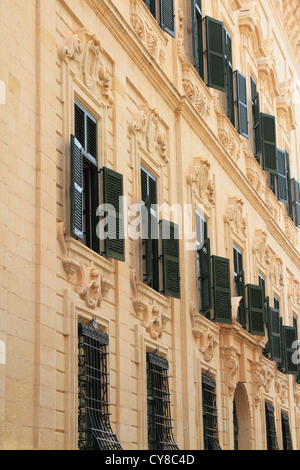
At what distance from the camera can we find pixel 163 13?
17.1 m

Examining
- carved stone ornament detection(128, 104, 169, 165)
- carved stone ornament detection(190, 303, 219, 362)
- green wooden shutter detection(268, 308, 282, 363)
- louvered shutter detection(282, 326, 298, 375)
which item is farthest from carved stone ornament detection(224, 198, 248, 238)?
carved stone ornament detection(128, 104, 169, 165)

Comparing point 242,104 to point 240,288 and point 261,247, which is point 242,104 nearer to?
point 261,247

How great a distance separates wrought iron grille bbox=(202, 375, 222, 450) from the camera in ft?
58.5

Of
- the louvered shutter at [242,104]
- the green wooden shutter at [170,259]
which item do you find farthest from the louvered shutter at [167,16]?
the louvered shutter at [242,104]

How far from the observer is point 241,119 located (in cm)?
2230

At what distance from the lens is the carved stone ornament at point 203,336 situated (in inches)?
684

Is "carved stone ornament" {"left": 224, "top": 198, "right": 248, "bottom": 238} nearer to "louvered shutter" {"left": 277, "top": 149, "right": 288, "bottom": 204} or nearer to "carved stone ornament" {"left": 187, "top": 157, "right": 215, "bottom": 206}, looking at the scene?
"carved stone ornament" {"left": 187, "top": 157, "right": 215, "bottom": 206}

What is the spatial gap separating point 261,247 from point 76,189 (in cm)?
1170

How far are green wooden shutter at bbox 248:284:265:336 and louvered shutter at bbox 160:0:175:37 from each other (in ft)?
20.2

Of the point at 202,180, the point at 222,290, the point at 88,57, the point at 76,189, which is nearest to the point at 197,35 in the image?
the point at 202,180

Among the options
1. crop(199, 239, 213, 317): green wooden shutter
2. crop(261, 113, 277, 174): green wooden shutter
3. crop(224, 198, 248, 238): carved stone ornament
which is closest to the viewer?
crop(199, 239, 213, 317): green wooden shutter

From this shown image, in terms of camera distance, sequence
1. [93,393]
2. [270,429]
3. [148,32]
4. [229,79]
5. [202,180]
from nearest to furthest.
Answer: [93,393] → [148,32] → [202,180] → [229,79] → [270,429]

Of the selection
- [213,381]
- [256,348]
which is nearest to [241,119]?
[256,348]

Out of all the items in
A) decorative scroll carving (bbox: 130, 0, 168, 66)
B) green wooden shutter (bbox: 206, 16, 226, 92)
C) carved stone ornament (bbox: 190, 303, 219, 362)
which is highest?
green wooden shutter (bbox: 206, 16, 226, 92)
